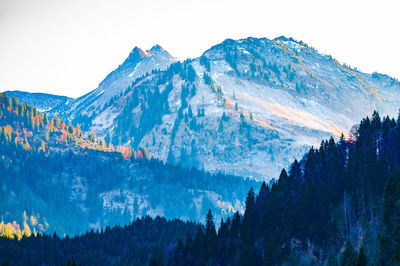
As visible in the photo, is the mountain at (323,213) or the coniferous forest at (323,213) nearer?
the coniferous forest at (323,213)

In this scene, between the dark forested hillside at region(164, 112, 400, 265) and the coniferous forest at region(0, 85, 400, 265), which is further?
the dark forested hillside at region(164, 112, 400, 265)

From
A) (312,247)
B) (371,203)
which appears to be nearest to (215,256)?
(312,247)

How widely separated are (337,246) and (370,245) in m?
14.7

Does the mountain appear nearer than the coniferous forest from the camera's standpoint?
No

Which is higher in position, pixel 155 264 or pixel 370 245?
pixel 370 245

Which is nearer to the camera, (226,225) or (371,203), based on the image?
(371,203)

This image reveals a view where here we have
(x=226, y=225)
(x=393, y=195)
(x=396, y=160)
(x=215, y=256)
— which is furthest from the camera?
Answer: (x=226, y=225)

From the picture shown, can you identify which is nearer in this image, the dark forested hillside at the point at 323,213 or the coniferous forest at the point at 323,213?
the coniferous forest at the point at 323,213

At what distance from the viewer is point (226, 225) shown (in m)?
193

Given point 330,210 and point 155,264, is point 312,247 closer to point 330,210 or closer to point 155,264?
point 330,210

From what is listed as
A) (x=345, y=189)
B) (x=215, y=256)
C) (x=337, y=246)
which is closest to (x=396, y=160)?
(x=345, y=189)

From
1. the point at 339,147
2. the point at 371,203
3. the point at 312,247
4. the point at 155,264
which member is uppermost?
the point at 339,147

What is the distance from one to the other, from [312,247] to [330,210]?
9.59 m

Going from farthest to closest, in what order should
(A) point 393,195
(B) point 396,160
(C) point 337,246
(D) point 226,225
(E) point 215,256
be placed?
(D) point 226,225 → (E) point 215,256 → (B) point 396,160 → (C) point 337,246 → (A) point 393,195
